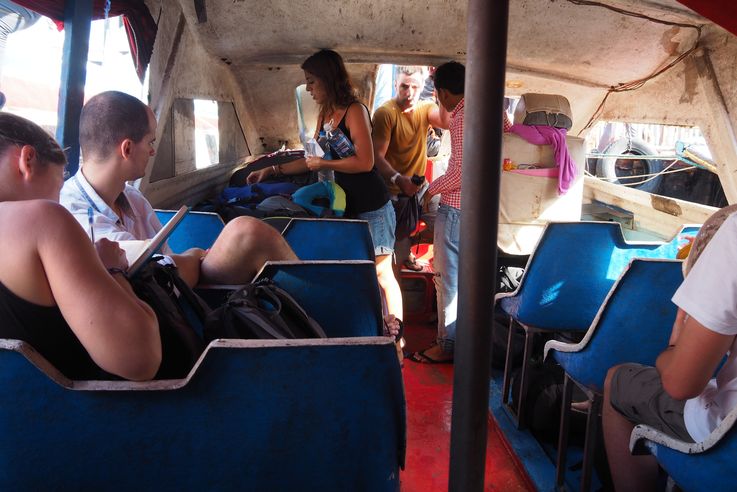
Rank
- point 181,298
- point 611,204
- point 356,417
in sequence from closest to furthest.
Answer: point 356,417 → point 181,298 → point 611,204

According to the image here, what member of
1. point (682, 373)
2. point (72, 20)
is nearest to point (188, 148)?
point (72, 20)

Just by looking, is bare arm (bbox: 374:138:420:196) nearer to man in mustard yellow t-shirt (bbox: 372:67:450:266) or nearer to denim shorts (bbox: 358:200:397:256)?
man in mustard yellow t-shirt (bbox: 372:67:450:266)

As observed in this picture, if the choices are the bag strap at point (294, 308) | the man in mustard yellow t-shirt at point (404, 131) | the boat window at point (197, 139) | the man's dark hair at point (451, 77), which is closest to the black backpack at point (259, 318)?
the bag strap at point (294, 308)

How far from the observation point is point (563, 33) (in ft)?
11.4

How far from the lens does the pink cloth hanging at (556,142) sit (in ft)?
9.81

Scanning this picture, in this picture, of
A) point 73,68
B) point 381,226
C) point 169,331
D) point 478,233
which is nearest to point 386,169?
point 381,226

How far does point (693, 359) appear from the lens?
117 cm

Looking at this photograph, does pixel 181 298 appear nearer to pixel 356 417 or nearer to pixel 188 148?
pixel 356 417

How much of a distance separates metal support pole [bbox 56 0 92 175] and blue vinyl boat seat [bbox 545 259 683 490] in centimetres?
220

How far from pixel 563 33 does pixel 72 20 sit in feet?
9.53

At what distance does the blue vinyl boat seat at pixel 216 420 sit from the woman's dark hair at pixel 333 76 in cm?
200

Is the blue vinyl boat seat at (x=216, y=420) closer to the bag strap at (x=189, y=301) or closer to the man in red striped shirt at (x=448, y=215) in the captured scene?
the bag strap at (x=189, y=301)

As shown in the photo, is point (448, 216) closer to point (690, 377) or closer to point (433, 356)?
point (433, 356)

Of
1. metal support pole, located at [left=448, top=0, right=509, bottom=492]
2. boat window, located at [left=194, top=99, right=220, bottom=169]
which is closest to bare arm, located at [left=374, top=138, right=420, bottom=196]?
boat window, located at [left=194, top=99, right=220, bottom=169]
